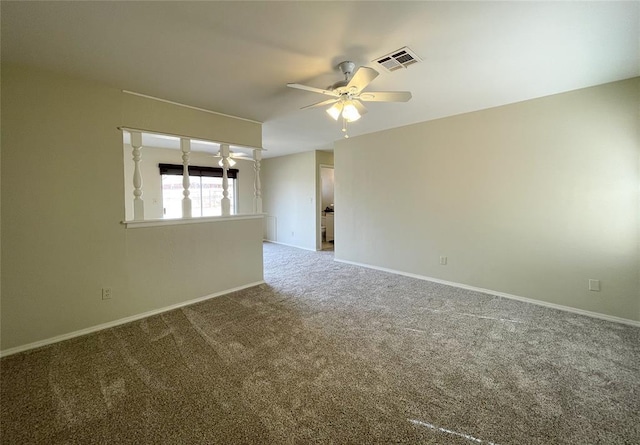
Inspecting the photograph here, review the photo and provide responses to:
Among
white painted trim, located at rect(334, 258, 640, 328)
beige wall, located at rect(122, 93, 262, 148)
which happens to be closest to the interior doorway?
white painted trim, located at rect(334, 258, 640, 328)

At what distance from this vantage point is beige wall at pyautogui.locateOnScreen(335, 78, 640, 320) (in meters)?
2.81

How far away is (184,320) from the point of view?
2.93 m

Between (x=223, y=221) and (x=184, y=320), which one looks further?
(x=223, y=221)

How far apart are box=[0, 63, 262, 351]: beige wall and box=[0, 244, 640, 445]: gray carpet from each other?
0.31m

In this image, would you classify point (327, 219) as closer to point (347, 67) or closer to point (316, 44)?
point (347, 67)

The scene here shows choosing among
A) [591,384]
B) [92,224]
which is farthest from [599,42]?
[92,224]

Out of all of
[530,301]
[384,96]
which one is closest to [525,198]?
[530,301]

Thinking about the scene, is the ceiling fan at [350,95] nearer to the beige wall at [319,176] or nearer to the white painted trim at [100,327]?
the white painted trim at [100,327]

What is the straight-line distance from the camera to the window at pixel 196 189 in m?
6.30

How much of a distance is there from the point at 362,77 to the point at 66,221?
2978 mm

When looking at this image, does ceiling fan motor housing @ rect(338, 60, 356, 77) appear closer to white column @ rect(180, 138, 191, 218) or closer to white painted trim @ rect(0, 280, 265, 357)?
white column @ rect(180, 138, 191, 218)

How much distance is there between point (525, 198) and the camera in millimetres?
3369

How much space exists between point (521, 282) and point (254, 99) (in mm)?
3995

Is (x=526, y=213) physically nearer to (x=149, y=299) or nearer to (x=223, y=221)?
(x=223, y=221)
